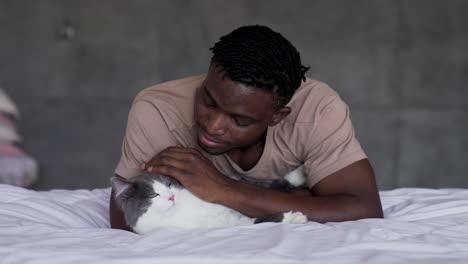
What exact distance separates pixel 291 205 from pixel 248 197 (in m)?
0.12

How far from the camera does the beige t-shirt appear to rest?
1.53 m

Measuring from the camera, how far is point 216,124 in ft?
4.55

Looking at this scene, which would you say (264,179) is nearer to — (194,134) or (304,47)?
(194,134)

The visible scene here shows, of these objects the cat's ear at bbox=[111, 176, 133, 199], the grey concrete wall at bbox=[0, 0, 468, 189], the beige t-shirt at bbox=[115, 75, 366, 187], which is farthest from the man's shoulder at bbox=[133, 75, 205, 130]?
the grey concrete wall at bbox=[0, 0, 468, 189]

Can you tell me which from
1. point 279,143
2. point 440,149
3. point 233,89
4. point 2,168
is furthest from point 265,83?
point 440,149

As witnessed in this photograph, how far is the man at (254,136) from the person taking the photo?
1.38 meters

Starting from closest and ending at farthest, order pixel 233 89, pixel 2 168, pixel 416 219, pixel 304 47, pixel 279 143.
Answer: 1. pixel 233 89
2. pixel 416 219
3. pixel 279 143
4. pixel 2 168
5. pixel 304 47

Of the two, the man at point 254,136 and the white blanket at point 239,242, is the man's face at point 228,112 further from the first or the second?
the white blanket at point 239,242

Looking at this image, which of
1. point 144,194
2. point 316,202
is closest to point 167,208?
point 144,194

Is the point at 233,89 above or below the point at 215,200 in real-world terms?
above

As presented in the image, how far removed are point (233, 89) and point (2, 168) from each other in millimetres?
1764

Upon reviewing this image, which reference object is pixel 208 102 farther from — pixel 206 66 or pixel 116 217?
pixel 206 66

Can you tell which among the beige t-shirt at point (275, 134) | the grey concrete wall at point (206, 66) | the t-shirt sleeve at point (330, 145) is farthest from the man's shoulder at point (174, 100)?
the grey concrete wall at point (206, 66)

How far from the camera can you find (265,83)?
4.46ft
